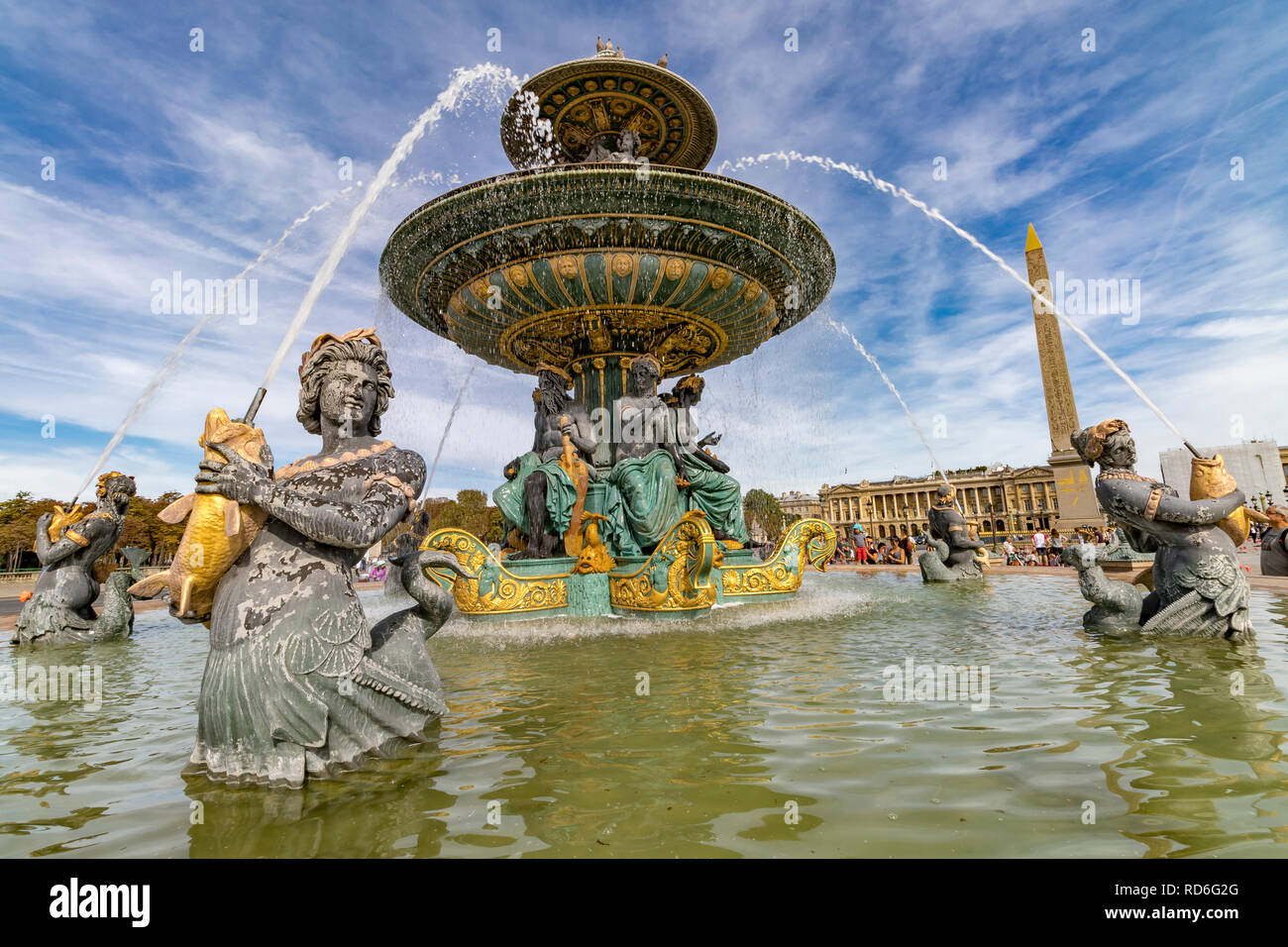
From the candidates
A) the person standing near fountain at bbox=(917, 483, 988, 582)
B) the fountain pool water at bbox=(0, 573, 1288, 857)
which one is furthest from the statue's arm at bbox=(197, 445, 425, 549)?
the person standing near fountain at bbox=(917, 483, 988, 582)

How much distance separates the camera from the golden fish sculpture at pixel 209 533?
2551mm

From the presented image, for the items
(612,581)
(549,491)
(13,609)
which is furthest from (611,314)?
(13,609)

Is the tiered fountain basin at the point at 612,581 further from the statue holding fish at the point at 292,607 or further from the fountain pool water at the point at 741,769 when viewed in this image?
the statue holding fish at the point at 292,607

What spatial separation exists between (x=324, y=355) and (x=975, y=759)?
363 cm

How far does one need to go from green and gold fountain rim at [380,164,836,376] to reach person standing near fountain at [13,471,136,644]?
4.90 metres

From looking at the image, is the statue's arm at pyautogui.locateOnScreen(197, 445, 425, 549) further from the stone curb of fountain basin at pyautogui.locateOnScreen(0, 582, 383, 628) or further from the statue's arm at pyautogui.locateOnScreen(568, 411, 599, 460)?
the stone curb of fountain basin at pyautogui.locateOnScreen(0, 582, 383, 628)

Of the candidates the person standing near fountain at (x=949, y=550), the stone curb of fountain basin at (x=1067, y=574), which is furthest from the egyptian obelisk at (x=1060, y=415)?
the person standing near fountain at (x=949, y=550)

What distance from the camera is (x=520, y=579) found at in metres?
8.22

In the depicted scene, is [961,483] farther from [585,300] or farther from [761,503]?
[585,300]

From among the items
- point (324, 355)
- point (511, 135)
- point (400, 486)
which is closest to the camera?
point (400, 486)

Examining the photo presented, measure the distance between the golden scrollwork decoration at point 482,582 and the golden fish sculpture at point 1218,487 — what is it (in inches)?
272

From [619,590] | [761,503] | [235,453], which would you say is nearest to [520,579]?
[619,590]

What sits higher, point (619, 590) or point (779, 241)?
point (779, 241)

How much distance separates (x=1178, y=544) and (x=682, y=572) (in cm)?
473
